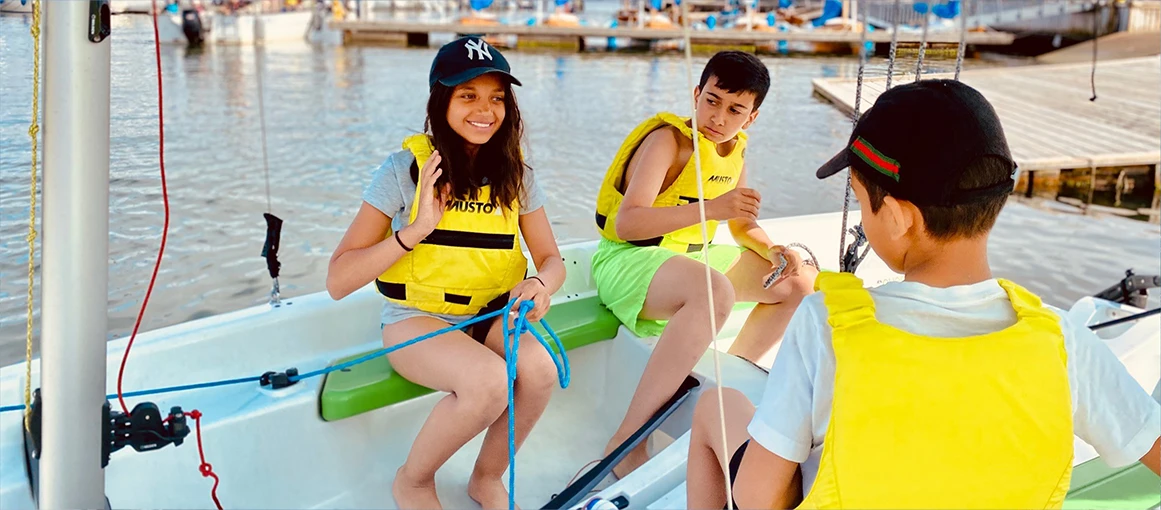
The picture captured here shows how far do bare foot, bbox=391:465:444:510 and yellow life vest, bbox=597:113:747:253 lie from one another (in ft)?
2.66

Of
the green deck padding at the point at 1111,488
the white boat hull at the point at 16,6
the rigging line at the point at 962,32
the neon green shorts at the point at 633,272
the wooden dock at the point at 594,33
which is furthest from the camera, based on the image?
the wooden dock at the point at 594,33

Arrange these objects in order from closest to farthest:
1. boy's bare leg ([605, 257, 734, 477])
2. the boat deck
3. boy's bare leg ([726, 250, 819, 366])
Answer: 1. boy's bare leg ([605, 257, 734, 477])
2. boy's bare leg ([726, 250, 819, 366])
3. the boat deck

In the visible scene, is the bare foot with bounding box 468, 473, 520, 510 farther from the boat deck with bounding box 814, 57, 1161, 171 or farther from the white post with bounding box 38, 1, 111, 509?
the boat deck with bounding box 814, 57, 1161, 171

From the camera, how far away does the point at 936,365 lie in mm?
967

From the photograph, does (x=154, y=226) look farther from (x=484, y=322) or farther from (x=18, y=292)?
(x=484, y=322)

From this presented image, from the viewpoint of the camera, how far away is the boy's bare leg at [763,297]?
8.17ft

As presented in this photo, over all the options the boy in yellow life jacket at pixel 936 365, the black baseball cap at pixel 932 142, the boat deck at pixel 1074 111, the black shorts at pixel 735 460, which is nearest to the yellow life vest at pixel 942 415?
the boy in yellow life jacket at pixel 936 365

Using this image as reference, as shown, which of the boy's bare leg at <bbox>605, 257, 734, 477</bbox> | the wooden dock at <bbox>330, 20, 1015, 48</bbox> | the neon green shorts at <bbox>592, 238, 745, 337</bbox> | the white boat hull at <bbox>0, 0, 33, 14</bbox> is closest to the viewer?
the white boat hull at <bbox>0, 0, 33, 14</bbox>

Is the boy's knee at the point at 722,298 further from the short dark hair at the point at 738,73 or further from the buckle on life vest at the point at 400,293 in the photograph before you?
the buckle on life vest at the point at 400,293

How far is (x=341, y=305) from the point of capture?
2355 millimetres

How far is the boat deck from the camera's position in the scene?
26.5ft

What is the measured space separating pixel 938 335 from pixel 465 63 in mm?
1193

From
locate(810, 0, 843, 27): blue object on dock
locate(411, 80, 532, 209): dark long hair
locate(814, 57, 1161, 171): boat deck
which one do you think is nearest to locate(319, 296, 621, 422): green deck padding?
locate(411, 80, 532, 209): dark long hair

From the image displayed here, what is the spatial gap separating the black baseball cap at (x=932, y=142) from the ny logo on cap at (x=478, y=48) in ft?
3.50
